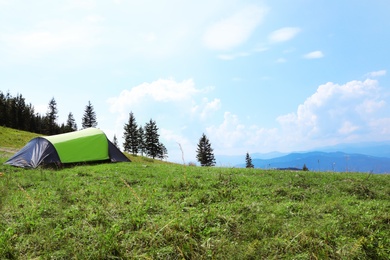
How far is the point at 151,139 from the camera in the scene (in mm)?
76812

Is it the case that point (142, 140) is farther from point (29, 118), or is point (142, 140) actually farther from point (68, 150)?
point (68, 150)

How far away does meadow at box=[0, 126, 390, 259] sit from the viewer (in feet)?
17.1

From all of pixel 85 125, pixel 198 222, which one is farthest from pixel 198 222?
pixel 85 125

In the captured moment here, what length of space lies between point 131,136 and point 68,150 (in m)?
63.5

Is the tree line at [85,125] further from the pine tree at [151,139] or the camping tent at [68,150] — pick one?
the camping tent at [68,150]

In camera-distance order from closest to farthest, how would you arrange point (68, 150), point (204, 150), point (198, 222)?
point (198, 222) → point (68, 150) → point (204, 150)

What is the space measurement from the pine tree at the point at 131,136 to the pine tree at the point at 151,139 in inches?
248

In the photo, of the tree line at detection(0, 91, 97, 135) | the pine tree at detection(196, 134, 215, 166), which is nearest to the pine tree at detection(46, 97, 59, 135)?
the tree line at detection(0, 91, 97, 135)

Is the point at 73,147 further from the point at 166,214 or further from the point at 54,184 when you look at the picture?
the point at 166,214

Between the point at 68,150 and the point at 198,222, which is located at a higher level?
the point at 68,150

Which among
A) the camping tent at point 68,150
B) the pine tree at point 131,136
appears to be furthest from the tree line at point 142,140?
the camping tent at point 68,150

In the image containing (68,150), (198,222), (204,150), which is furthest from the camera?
(204,150)

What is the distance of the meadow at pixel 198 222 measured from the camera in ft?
17.1

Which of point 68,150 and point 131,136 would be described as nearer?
point 68,150
